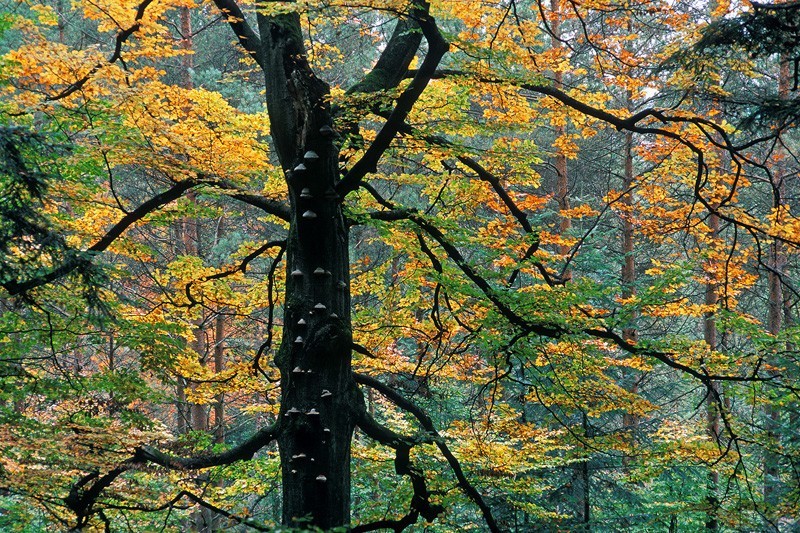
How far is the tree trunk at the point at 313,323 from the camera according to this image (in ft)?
13.5

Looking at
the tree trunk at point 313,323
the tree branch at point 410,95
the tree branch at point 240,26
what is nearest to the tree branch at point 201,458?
the tree trunk at point 313,323

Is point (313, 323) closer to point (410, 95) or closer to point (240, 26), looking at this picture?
point (410, 95)

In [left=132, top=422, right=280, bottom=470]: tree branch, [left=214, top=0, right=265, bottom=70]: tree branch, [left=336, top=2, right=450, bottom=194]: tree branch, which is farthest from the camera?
[left=214, top=0, right=265, bottom=70]: tree branch

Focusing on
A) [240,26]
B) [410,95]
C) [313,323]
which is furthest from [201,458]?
[240,26]

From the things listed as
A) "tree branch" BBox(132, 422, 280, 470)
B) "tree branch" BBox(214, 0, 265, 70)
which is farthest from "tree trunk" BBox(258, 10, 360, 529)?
"tree branch" BBox(214, 0, 265, 70)

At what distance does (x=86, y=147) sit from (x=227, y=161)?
1.29 meters

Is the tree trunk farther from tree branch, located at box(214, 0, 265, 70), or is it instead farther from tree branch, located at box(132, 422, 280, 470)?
tree branch, located at box(214, 0, 265, 70)

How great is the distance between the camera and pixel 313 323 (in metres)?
4.29

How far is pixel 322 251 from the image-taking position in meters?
4.41

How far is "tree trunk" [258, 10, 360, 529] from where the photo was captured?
13.5 feet

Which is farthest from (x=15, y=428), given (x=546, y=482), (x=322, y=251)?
(x=546, y=482)

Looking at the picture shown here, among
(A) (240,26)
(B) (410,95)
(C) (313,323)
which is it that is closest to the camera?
(B) (410,95)

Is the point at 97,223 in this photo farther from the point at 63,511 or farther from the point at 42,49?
the point at 63,511

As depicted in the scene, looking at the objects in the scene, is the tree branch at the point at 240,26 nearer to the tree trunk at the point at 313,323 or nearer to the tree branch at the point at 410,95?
the tree trunk at the point at 313,323
